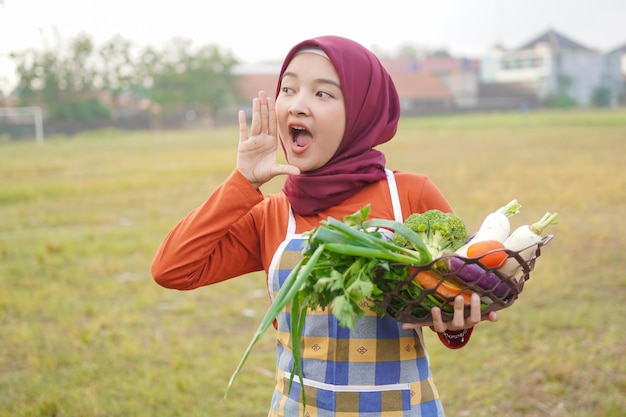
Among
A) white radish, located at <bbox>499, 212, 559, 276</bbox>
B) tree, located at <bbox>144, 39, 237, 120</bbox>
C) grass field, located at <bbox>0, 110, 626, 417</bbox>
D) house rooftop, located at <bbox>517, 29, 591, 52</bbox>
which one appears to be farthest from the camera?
house rooftop, located at <bbox>517, 29, 591, 52</bbox>

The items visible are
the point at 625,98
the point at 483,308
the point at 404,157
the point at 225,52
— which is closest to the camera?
the point at 483,308

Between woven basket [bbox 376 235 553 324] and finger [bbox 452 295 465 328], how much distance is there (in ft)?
0.05

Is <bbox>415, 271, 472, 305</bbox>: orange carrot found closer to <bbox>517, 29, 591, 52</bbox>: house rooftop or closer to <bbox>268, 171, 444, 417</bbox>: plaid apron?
<bbox>268, 171, 444, 417</bbox>: plaid apron

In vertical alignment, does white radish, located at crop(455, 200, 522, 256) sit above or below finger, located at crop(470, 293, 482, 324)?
above

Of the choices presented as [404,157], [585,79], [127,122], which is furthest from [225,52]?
[404,157]

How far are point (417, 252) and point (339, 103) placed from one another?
57 cm

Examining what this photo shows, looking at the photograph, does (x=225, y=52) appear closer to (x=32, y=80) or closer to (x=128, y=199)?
(x=32, y=80)

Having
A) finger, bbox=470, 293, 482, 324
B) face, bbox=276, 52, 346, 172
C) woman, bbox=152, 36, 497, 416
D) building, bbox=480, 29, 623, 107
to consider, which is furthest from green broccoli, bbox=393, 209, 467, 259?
building, bbox=480, 29, 623, 107

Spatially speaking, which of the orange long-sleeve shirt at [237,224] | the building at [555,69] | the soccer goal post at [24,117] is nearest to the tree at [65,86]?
the soccer goal post at [24,117]

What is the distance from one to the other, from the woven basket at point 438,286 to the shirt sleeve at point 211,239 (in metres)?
0.56

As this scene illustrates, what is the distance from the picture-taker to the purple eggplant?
175 cm

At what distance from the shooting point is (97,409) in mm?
4168

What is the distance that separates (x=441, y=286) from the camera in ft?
5.90

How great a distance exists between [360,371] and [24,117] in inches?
1885
